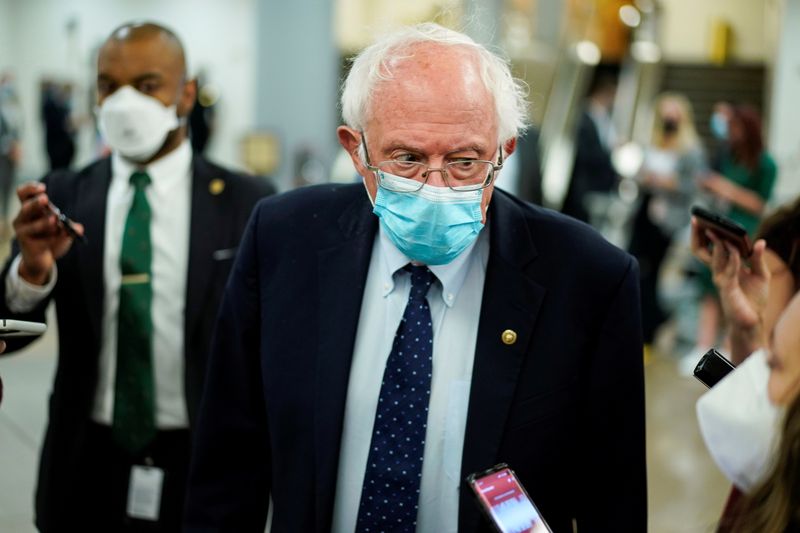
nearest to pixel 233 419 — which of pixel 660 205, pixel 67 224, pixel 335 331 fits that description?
pixel 335 331

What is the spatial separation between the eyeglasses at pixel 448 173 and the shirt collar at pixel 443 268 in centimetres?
16

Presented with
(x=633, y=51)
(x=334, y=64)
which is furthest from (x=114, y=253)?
(x=633, y=51)

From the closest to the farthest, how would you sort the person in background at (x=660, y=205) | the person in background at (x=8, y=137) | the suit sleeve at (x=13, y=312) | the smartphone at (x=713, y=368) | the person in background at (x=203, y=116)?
the smartphone at (x=713, y=368) → the suit sleeve at (x=13, y=312) → the person in background at (x=660, y=205) → the person in background at (x=203, y=116) → the person in background at (x=8, y=137)

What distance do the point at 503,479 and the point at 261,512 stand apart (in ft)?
2.33

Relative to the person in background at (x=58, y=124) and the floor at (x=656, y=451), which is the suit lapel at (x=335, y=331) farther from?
the person in background at (x=58, y=124)

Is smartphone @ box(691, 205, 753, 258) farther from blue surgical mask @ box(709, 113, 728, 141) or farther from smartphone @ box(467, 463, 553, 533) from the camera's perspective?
blue surgical mask @ box(709, 113, 728, 141)

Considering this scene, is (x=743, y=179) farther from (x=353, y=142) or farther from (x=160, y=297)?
(x=353, y=142)

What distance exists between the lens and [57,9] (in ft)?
39.0

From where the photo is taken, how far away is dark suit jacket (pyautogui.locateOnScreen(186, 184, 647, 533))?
77.3 inches

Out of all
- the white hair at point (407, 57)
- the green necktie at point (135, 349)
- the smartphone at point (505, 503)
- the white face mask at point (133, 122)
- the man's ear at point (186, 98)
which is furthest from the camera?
the man's ear at point (186, 98)

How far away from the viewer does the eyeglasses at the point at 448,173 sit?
6.30 ft

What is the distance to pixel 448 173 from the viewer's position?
1923mm

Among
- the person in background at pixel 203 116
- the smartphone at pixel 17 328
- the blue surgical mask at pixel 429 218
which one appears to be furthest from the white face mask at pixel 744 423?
the person in background at pixel 203 116

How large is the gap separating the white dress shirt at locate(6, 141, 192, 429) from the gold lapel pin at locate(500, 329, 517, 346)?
3.78 feet
